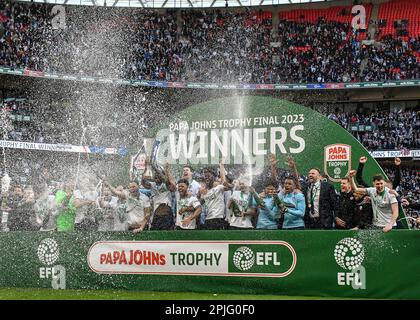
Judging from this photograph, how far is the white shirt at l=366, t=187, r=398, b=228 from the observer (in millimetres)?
11023

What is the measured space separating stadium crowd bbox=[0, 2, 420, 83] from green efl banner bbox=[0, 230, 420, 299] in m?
26.7

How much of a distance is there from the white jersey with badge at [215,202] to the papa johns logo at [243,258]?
1.30 m

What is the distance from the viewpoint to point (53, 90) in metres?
40.7

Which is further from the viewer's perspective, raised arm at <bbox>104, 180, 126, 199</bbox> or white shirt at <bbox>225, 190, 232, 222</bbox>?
raised arm at <bbox>104, 180, 126, 199</bbox>

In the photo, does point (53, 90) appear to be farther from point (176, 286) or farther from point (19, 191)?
point (176, 286)

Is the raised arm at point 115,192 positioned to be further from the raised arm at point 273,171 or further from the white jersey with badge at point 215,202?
the raised arm at point 273,171

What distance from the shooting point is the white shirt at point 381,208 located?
11.0m

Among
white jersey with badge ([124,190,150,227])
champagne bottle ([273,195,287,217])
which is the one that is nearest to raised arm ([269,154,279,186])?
champagne bottle ([273,195,287,217])

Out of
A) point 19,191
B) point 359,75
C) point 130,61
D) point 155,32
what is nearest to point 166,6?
point 155,32

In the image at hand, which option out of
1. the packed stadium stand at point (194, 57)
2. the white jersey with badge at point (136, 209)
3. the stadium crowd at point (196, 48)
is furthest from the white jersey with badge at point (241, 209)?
the stadium crowd at point (196, 48)

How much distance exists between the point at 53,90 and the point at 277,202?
30.8m

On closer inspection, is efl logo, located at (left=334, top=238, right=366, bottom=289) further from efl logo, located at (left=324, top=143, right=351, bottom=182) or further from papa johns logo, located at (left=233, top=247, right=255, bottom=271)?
efl logo, located at (left=324, top=143, right=351, bottom=182)

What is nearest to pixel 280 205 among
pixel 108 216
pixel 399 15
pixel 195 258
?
pixel 195 258

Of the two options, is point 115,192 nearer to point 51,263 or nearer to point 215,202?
point 51,263
